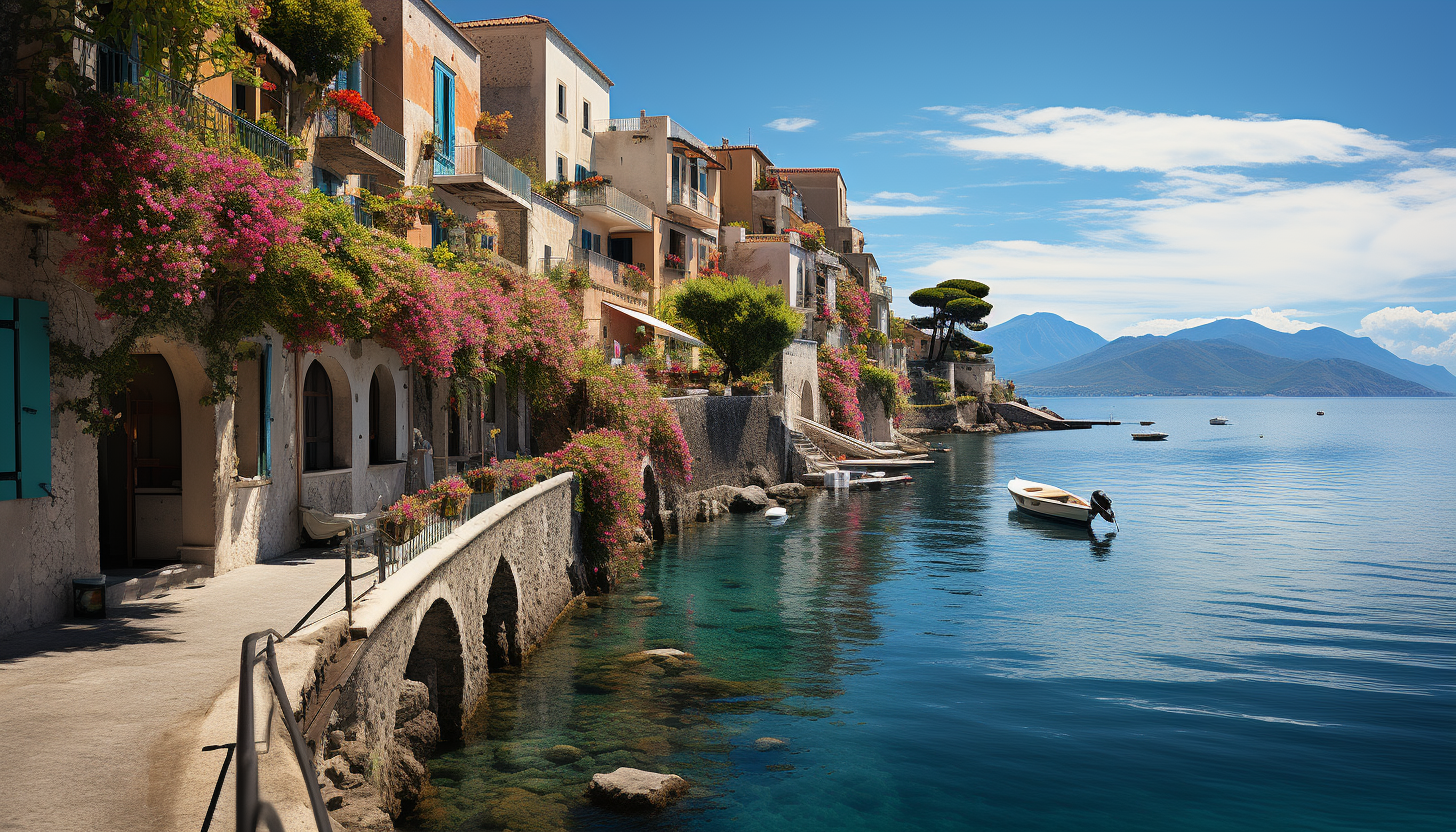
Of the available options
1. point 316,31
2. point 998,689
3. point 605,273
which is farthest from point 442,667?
point 605,273

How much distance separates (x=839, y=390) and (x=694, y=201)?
16.4 metres

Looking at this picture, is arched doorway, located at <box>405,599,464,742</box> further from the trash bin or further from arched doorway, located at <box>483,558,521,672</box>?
the trash bin

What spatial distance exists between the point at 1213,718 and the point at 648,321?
25.7m

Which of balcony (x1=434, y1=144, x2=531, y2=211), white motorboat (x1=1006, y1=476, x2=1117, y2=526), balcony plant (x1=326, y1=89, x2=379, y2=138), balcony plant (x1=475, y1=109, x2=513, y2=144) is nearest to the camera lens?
balcony plant (x1=326, y1=89, x2=379, y2=138)

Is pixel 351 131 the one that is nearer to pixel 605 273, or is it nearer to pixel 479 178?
pixel 479 178

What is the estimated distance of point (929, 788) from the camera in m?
13.2

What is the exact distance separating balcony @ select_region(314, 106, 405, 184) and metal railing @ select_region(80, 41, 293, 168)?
14.4 feet

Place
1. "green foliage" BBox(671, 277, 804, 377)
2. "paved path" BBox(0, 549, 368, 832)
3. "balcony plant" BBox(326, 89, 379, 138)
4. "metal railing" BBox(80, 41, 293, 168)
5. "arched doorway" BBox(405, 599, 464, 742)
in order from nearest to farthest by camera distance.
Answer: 1. "paved path" BBox(0, 549, 368, 832)
2. "metal railing" BBox(80, 41, 293, 168)
3. "arched doorway" BBox(405, 599, 464, 742)
4. "balcony plant" BBox(326, 89, 379, 138)
5. "green foliage" BBox(671, 277, 804, 377)

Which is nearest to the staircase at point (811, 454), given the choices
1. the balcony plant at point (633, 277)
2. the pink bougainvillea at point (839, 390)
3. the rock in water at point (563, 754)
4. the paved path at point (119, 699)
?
the pink bougainvillea at point (839, 390)

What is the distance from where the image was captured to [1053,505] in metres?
39.8

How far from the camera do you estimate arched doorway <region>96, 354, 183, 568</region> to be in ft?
45.3

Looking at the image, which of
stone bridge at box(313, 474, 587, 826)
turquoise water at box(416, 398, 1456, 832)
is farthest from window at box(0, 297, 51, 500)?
turquoise water at box(416, 398, 1456, 832)

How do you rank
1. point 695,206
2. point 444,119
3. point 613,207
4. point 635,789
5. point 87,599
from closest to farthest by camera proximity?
point 87,599 < point 635,789 < point 444,119 < point 613,207 < point 695,206

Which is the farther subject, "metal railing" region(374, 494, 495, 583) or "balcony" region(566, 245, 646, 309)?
"balcony" region(566, 245, 646, 309)
